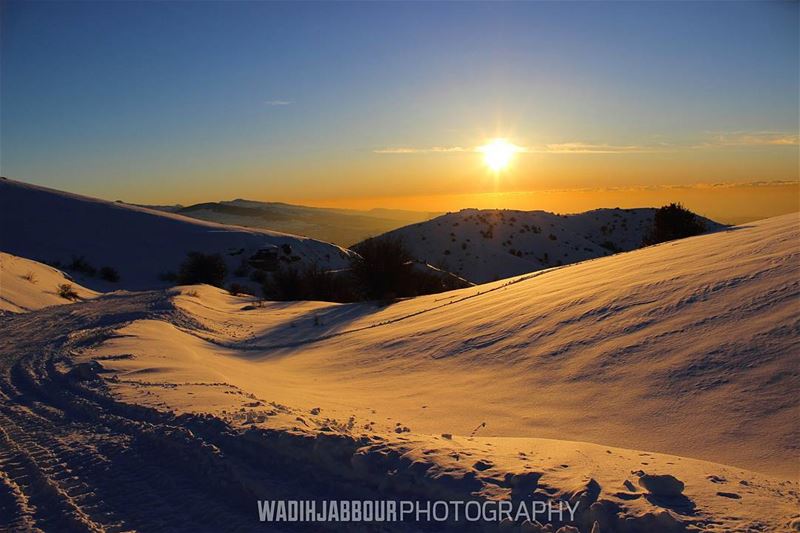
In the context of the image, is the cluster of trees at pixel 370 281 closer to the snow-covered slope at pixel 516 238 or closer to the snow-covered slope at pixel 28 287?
the snow-covered slope at pixel 28 287

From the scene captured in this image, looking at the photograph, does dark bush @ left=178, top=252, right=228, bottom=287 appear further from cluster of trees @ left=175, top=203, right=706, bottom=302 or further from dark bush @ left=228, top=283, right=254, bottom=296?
cluster of trees @ left=175, top=203, right=706, bottom=302

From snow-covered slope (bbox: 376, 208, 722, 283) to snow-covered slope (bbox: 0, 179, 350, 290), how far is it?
741 centimetres

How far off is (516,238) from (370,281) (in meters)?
27.2

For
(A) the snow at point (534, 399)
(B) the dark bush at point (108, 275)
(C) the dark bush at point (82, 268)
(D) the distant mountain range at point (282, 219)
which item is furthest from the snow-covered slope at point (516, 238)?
(D) the distant mountain range at point (282, 219)

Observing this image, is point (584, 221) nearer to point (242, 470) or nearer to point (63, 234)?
point (63, 234)

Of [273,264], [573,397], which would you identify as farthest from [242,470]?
[273,264]

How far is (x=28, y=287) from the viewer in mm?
16969

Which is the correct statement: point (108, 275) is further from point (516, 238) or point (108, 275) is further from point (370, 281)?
point (516, 238)

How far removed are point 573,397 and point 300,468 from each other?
2.70 metres

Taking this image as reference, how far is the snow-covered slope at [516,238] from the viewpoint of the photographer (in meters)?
37.6

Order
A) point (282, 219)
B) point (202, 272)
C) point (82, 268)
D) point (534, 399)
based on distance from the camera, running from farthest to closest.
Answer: point (282, 219), point (82, 268), point (202, 272), point (534, 399)

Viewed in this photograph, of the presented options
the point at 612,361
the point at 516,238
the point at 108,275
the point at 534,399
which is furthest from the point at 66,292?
the point at 516,238

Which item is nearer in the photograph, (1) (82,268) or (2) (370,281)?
(2) (370,281)

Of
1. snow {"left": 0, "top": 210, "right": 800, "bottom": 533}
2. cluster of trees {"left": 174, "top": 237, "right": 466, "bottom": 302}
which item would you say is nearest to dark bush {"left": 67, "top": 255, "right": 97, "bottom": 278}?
cluster of trees {"left": 174, "top": 237, "right": 466, "bottom": 302}
